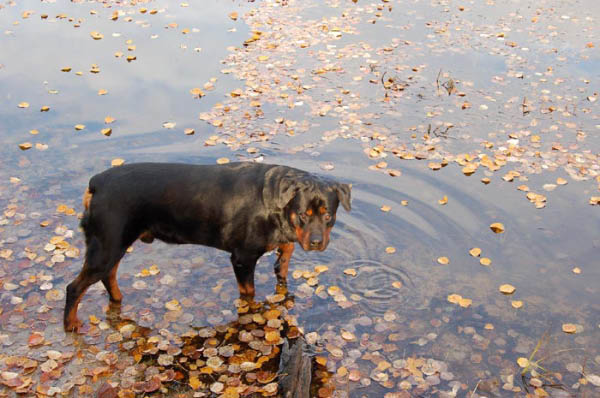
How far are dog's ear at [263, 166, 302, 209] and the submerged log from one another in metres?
1.32

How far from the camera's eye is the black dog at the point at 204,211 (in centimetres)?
580

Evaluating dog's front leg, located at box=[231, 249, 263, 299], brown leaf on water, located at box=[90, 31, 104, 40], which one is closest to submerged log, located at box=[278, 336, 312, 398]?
dog's front leg, located at box=[231, 249, 263, 299]

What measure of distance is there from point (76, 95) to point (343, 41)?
5.79 metres

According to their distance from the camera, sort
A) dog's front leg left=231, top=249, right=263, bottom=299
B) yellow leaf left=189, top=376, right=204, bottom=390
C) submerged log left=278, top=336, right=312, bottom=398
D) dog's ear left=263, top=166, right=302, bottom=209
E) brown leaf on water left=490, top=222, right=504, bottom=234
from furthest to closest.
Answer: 1. brown leaf on water left=490, top=222, right=504, bottom=234
2. dog's front leg left=231, top=249, right=263, bottom=299
3. dog's ear left=263, top=166, right=302, bottom=209
4. yellow leaf left=189, top=376, right=204, bottom=390
5. submerged log left=278, top=336, right=312, bottom=398

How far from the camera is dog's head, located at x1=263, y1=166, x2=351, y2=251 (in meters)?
5.80

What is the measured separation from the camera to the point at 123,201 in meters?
5.79

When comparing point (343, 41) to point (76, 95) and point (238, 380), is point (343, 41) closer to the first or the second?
point (76, 95)

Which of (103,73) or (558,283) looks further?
(103,73)

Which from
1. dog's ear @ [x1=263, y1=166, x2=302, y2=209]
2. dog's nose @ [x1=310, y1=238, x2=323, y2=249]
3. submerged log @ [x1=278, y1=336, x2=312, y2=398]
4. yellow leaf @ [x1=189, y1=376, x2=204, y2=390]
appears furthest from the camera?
dog's ear @ [x1=263, y1=166, x2=302, y2=209]

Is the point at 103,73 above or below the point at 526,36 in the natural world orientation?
below

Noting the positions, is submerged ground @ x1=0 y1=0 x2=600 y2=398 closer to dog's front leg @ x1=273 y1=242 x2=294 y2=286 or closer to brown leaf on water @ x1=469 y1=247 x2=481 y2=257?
brown leaf on water @ x1=469 y1=247 x2=481 y2=257

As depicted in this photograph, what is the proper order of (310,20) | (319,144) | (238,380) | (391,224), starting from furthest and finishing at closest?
1. (310,20)
2. (319,144)
3. (391,224)
4. (238,380)

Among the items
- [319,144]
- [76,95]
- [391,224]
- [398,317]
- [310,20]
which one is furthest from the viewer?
[310,20]

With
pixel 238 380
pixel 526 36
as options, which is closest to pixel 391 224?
pixel 238 380
